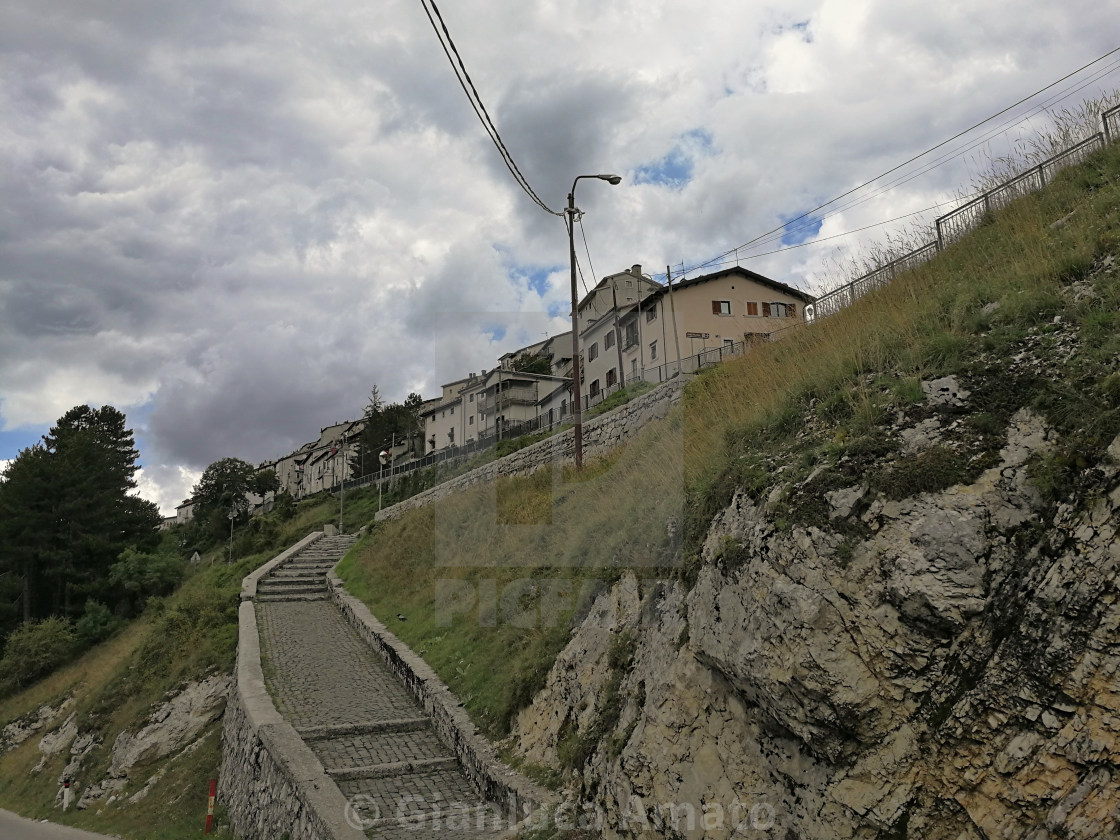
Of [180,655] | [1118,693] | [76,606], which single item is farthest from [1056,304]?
[76,606]

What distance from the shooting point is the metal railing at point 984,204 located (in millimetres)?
9805

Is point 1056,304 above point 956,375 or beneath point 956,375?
above

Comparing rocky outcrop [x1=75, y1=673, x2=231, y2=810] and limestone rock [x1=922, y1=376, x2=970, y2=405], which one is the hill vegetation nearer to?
limestone rock [x1=922, y1=376, x2=970, y2=405]

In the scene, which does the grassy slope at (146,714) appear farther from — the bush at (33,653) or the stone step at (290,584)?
Result: the bush at (33,653)

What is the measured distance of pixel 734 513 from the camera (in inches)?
242

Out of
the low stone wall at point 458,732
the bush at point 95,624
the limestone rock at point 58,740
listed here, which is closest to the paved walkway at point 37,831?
the limestone rock at point 58,740

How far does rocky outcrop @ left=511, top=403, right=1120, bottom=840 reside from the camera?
3.72 meters

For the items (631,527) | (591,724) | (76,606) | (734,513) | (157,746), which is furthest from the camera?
(76,606)

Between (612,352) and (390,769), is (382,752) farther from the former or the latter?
(612,352)

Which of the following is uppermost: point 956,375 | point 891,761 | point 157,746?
point 956,375

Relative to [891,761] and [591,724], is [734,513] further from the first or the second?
[591,724]

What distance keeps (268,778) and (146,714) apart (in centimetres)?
864

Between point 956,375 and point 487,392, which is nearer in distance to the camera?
point 956,375

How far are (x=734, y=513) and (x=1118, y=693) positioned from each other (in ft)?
9.67
